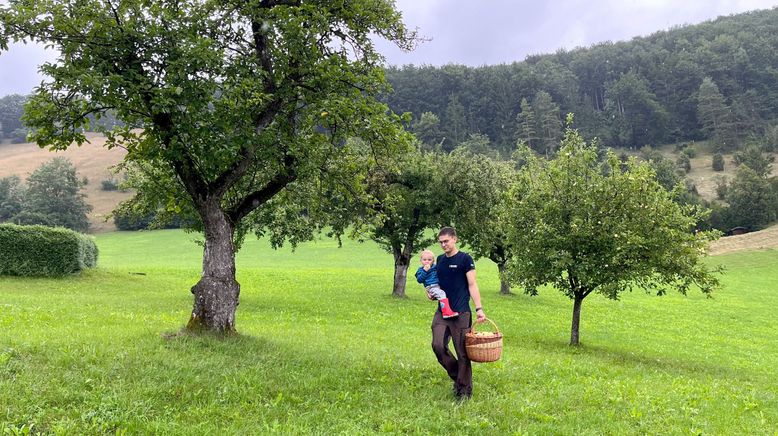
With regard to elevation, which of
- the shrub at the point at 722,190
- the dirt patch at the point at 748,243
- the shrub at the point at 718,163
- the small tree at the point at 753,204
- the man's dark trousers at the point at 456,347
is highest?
the shrub at the point at 718,163

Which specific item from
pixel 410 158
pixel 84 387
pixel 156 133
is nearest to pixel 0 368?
pixel 84 387

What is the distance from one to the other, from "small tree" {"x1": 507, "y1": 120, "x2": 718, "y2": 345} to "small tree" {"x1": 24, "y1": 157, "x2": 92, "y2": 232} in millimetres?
89389

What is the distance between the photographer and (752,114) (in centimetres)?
13188

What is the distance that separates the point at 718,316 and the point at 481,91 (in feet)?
422

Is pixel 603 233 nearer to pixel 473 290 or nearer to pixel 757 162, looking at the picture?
pixel 473 290

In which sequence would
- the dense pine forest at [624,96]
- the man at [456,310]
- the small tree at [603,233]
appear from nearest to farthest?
the man at [456,310] < the small tree at [603,233] < the dense pine forest at [624,96]

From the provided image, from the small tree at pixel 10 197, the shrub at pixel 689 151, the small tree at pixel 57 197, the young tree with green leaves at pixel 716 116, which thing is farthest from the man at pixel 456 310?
the young tree with green leaves at pixel 716 116

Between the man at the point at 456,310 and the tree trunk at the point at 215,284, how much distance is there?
5078 millimetres

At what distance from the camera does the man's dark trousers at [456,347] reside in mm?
8430

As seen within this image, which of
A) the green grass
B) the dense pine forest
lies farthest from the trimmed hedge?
the dense pine forest

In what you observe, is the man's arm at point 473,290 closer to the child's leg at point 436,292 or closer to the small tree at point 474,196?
the child's leg at point 436,292

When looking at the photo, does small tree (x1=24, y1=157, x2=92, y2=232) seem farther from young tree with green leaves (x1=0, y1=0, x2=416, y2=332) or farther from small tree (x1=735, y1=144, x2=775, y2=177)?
small tree (x1=735, y1=144, x2=775, y2=177)

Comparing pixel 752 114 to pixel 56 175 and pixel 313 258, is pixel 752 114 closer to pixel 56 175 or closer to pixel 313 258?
pixel 313 258

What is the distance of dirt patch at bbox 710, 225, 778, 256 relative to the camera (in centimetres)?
6341
